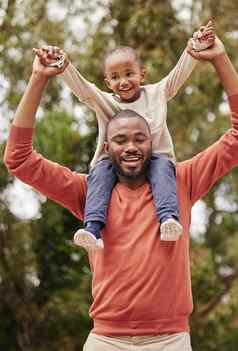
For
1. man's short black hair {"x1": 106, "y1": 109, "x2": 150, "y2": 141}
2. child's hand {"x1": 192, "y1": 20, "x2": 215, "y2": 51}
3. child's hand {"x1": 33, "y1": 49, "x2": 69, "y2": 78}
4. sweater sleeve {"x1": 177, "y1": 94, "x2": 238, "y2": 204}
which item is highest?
child's hand {"x1": 192, "y1": 20, "x2": 215, "y2": 51}

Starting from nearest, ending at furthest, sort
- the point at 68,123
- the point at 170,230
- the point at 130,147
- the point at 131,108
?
the point at 170,230 < the point at 130,147 < the point at 131,108 < the point at 68,123

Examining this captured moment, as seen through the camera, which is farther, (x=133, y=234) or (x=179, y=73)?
(x=179, y=73)

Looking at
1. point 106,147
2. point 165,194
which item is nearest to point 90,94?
point 106,147

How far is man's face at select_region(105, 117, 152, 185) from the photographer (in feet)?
6.83

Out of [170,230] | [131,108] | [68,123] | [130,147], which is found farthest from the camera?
[68,123]

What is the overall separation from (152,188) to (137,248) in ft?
0.56

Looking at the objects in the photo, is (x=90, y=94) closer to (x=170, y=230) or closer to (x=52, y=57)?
(x=52, y=57)

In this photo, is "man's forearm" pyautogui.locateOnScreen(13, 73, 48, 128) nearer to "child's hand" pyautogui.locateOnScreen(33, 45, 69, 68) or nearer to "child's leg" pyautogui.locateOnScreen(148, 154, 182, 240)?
"child's hand" pyautogui.locateOnScreen(33, 45, 69, 68)

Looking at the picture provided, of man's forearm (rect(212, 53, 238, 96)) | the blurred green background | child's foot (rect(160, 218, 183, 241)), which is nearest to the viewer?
child's foot (rect(160, 218, 183, 241))

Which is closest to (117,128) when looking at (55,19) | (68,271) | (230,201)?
(55,19)

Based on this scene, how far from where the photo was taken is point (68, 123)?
20.8 feet

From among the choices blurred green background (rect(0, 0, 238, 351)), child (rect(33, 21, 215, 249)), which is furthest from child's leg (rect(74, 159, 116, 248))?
blurred green background (rect(0, 0, 238, 351))

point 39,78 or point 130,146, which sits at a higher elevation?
point 39,78

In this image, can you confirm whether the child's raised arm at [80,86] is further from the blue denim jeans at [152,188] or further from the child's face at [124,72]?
the blue denim jeans at [152,188]
